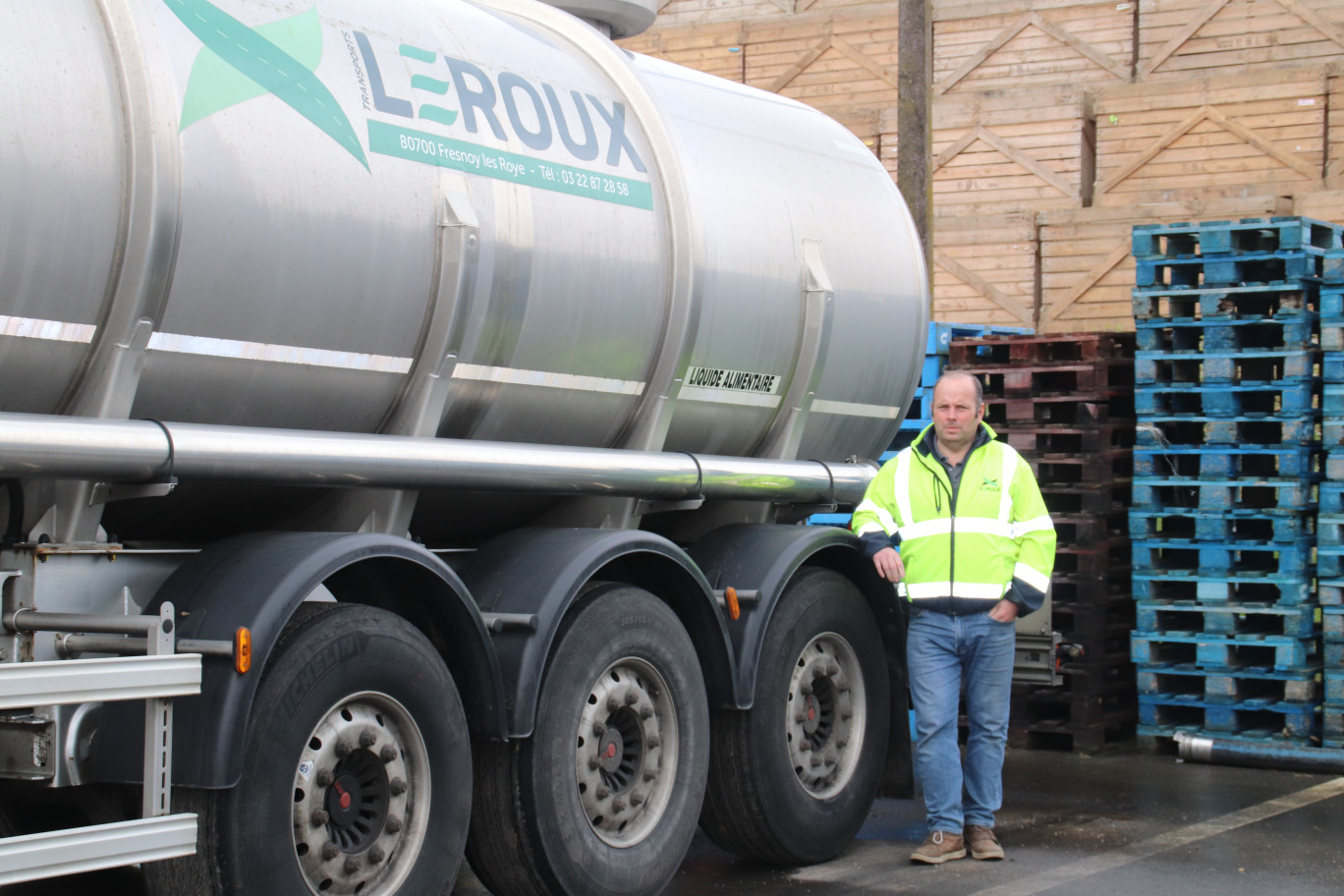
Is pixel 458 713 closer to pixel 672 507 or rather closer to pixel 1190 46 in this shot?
pixel 672 507

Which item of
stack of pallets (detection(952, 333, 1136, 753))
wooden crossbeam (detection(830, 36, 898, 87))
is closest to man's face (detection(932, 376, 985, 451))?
stack of pallets (detection(952, 333, 1136, 753))

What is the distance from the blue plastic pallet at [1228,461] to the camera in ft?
32.9

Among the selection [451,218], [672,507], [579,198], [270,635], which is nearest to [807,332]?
[672,507]

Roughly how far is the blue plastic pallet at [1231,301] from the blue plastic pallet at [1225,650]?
6.22 ft

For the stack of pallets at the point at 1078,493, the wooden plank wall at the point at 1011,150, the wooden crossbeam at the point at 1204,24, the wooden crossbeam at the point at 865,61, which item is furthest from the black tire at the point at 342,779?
the wooden crossbeam at the point at 865,61

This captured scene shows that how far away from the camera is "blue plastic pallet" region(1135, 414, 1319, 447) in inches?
395

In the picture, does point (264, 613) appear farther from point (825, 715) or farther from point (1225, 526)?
point (1225, 526)

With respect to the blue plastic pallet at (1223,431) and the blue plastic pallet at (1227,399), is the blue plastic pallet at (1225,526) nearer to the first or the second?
the blue plastic pallet at (1223,431)

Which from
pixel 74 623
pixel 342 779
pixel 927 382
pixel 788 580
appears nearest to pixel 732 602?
pixel 788 580

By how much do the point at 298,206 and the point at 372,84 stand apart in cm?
60

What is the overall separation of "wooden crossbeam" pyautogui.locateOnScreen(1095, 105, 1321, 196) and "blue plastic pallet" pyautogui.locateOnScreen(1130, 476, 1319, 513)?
5251 millimetres

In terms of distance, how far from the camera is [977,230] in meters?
16.6

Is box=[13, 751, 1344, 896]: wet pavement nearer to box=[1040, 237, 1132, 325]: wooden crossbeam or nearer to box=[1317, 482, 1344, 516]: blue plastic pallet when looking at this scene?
box=[1317, 482, 1344, 516]: blue plastic pallet

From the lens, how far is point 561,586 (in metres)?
5.85
